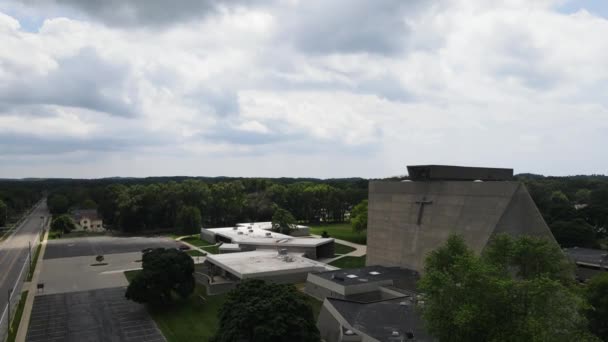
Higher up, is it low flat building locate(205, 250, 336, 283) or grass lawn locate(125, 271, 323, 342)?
low flat building locate(205, 250, 336, 283)

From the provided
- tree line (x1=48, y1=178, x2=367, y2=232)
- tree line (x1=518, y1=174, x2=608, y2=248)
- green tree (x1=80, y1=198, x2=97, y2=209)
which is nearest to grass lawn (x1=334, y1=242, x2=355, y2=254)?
tree line (x1=518, y1=174, x2=608, y2=248)

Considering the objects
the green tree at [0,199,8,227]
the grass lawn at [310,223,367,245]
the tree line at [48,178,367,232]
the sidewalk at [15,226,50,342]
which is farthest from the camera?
the green tree at [0,199,8,227]

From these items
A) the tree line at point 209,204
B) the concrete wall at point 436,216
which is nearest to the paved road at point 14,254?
the tree line at point 209,204

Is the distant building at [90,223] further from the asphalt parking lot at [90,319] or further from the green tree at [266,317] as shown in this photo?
the green tree at [266,317]

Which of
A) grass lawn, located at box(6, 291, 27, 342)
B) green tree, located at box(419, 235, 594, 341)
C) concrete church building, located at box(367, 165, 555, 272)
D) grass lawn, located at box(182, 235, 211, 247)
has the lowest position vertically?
grass lawn, located at box(6, 291, 27, 342)

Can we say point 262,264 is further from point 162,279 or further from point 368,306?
point 368,306

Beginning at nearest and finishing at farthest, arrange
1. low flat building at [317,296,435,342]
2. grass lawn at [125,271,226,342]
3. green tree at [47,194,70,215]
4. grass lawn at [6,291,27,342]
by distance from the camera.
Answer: low flat building at [317,296,435,342] → grass lawn at [6,291,27,342] → grass lawn at [125,271,226,342] → green tree at [47,194,70,215]

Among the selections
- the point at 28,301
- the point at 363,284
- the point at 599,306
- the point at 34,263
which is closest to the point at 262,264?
the point at 363,284

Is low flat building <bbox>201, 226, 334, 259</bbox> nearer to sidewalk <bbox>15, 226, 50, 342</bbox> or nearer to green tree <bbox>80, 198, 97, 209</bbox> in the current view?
sidewalk <bbox>15, 226, 50, 342</bbox>

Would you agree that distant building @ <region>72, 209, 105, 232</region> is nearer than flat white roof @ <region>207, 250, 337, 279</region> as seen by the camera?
No
